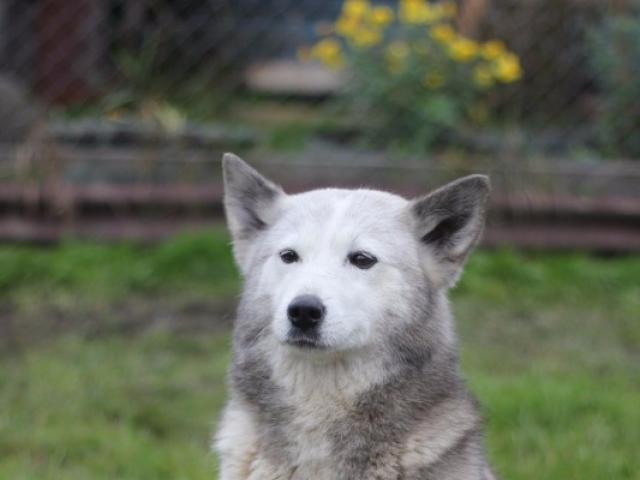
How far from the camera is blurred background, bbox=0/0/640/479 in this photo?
191 inches

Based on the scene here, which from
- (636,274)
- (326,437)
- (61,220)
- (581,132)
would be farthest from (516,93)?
(326,437)

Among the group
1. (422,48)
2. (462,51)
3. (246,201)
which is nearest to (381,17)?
(422,48)

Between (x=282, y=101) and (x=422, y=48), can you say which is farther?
(x=282, y=101)

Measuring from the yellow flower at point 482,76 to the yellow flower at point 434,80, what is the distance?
0.71ft

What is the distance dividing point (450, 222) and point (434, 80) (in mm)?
3876

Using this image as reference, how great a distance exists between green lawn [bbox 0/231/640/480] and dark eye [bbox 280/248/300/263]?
105 centimetres

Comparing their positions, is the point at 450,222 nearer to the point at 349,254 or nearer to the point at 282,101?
the point at 349,254

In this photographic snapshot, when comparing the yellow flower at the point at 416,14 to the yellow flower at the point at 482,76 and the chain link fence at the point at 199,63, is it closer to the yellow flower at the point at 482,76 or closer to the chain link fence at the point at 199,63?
the yellow flower at the point at 482,76

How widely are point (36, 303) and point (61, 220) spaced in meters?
0.74

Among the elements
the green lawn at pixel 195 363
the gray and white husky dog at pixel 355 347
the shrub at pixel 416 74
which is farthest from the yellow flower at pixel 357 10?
the gray and white husky dog at pixel 355 347

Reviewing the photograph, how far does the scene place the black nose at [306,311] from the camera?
3.11m

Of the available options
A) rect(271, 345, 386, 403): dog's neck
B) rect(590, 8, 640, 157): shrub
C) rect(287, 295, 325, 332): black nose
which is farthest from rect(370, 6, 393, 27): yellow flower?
rect(287, 295, 325, 332): black nose

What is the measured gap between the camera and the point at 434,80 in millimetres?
7234

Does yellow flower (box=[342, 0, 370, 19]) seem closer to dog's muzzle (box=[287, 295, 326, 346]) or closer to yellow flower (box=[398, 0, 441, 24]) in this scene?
yellow flower (box=[398, 0, 441, 24])
